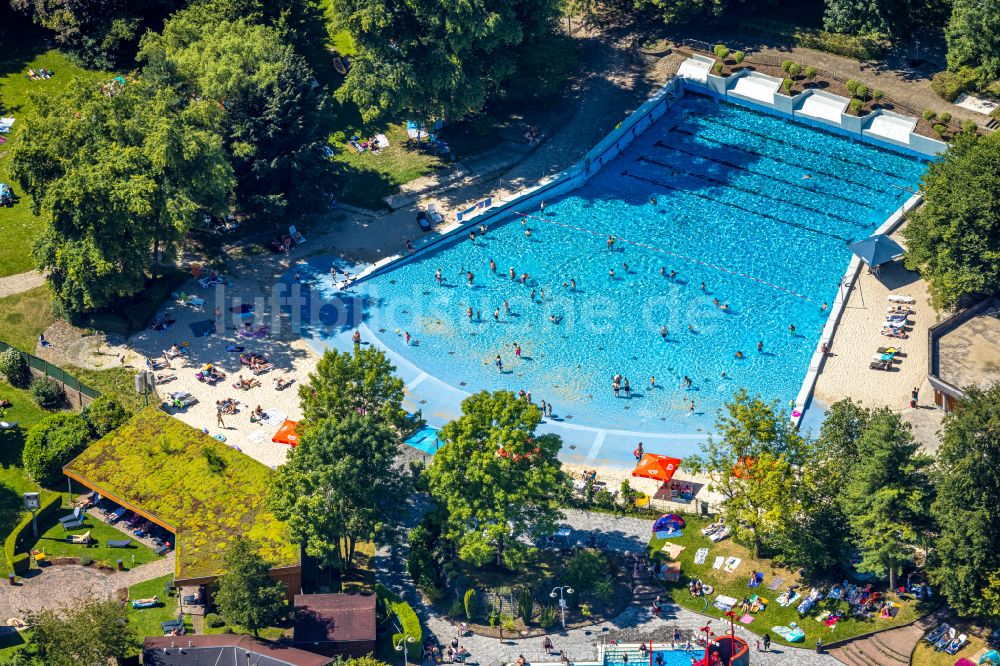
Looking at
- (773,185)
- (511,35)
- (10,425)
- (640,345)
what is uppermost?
(511,35)

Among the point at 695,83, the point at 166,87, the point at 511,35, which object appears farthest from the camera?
the point at 695,83

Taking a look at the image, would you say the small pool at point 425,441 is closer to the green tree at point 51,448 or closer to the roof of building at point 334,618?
the roof of building at point 334,618

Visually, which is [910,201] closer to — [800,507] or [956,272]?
[956,272]

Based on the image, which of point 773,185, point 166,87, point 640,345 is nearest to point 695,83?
point 773,185

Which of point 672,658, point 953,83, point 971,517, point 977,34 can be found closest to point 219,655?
point 672,658

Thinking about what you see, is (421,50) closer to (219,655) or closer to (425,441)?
(425,441)
